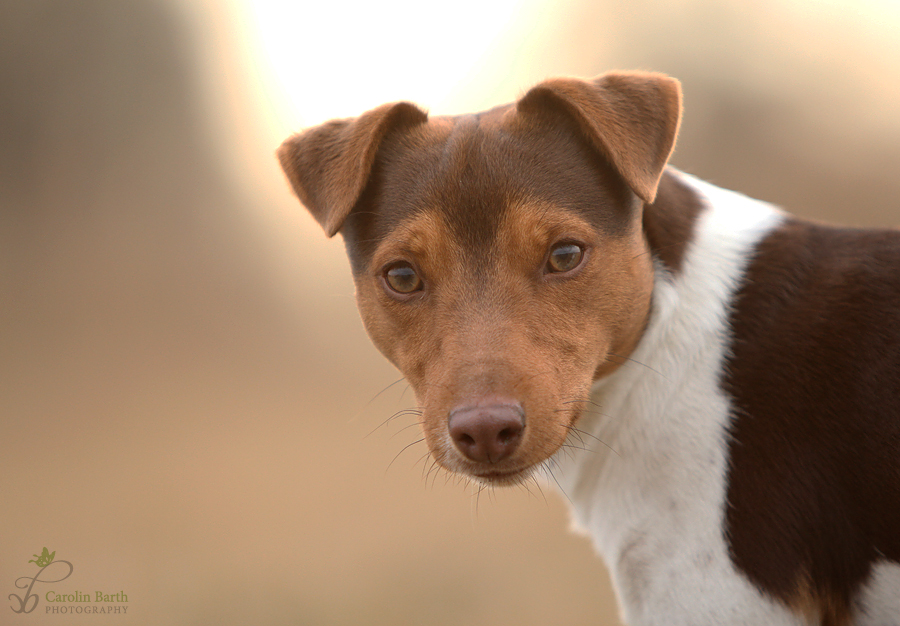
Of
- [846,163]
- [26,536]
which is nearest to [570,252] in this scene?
[26,536]

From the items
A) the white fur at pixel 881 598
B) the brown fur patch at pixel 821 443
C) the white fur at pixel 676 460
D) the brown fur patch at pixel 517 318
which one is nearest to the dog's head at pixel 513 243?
→ the brown fur patch at pixel 517 318

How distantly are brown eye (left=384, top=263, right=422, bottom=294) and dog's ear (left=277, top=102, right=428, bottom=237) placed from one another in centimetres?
29

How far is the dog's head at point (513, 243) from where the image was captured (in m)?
2.48

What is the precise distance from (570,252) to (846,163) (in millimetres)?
7914

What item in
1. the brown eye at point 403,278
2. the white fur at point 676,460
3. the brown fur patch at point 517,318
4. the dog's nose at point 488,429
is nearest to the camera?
the dog's nose at point 488,429

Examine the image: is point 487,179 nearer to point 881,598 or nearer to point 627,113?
point 627,113

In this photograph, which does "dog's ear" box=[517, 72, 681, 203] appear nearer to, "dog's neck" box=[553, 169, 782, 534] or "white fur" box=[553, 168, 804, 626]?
"dog's neck" box=[553, 169, 782, 534]

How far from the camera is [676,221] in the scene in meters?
3.04

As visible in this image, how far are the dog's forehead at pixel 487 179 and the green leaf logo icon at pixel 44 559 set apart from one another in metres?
3.82

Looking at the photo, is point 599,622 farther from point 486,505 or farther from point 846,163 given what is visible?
point 846,163

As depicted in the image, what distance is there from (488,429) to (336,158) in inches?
57.3

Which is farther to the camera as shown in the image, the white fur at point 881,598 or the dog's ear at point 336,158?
the dog's ear at point 336,158

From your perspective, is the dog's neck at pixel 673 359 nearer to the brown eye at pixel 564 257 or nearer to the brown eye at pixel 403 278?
the brown eye at pixel 564 257

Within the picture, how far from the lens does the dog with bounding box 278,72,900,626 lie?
2521mm
